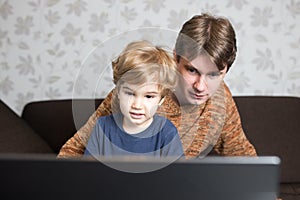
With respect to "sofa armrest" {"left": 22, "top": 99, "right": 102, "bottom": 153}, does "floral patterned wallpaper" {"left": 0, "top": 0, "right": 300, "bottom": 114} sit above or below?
above

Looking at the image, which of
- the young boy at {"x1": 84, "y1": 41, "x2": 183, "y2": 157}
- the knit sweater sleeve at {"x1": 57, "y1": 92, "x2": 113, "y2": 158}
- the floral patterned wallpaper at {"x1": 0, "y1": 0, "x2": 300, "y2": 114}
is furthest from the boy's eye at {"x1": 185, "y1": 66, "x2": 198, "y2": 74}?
the floral patterned wallpaper at {"x1": 0, "y1": 0, "x2": 300, "y2": 114}

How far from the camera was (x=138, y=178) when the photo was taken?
2.74 ft

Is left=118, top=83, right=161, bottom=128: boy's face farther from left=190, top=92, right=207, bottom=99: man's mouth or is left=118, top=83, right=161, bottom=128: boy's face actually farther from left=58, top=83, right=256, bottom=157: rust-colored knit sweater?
left=190, top=92, right=207, bottom=99: man's mouth

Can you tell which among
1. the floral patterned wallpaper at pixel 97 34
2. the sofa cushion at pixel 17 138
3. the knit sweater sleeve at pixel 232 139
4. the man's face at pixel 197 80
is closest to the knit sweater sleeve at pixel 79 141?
the man's face at pixel 197 80

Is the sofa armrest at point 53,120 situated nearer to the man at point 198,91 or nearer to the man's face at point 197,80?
the man at point 198,91

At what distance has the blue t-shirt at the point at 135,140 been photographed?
1.41 m

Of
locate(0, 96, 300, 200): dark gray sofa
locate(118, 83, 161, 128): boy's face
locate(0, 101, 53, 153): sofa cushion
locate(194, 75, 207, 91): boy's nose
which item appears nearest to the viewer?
locate(118, 83, 161, 128): boy's face

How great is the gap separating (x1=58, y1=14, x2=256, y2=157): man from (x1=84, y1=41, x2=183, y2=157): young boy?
0.03 meters

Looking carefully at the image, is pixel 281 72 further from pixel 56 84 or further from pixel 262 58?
pixel 56 84

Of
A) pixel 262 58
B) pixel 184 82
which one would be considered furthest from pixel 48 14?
pixel 184 82

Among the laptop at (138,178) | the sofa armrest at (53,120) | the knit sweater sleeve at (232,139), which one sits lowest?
the sofa armrest at (53,120)

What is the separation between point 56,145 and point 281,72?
114 centimetres

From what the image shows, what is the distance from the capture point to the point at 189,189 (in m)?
0.84

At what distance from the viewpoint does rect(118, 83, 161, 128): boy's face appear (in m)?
1.26
